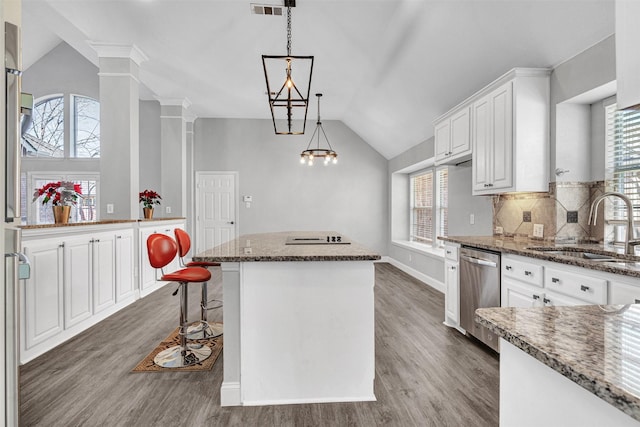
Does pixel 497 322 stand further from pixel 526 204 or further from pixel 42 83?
pixel 42 83

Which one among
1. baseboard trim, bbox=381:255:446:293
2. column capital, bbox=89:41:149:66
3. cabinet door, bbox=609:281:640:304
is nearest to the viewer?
cabinet door, bbox=609:281:640:304

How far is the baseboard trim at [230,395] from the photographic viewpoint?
2.13 m

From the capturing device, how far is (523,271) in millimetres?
2453

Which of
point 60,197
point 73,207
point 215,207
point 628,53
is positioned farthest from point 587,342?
point 73,207

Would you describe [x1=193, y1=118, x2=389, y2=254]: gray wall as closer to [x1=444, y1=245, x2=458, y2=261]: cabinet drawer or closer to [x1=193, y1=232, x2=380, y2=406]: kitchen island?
[x1=444, y1=245, x2=458, y2=261]: cabinet drawer

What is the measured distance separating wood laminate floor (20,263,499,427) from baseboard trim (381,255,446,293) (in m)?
1.65

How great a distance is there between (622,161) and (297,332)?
2588 mm

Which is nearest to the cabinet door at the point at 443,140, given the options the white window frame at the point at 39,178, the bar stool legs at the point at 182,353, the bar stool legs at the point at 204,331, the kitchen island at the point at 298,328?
the kitchen island at the point at 298,328

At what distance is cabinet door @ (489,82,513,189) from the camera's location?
2904 millimetres

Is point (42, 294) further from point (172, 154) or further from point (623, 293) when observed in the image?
point (623, 293)

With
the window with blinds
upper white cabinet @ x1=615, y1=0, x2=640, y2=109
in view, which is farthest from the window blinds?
upper white cabinet @ x1=615, y1=0, x2=640, y2=109

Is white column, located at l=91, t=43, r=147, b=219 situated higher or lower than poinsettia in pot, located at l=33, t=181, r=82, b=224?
higher

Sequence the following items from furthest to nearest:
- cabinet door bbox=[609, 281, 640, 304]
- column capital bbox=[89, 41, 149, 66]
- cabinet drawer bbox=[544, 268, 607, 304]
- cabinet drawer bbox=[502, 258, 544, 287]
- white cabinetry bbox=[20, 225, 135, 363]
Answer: column capital bbox=[89, 41, 149, 66]
white cabinetry bbox=[20, 225, 135, 363]
cabinet drawer bbox=[502, 258, 544, 287]
cabinet drawer bbox=[544, 268, 607, 304]
cabinet door bbox=[609, 281, 640, 304]

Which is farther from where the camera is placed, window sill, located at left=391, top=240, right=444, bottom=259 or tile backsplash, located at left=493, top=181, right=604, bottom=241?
window sill, located at left=391, top=240, right=444, bottom=259
